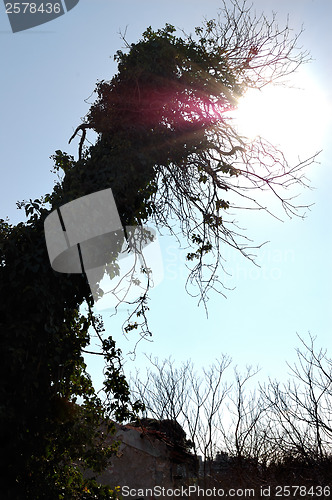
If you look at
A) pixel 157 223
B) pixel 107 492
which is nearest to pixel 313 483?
pixel 107 492

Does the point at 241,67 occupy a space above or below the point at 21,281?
above

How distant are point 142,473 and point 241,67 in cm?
1139

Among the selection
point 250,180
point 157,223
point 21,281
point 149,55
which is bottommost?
point 21,281

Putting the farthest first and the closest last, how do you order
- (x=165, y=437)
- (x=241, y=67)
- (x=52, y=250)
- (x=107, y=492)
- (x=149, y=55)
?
(x=165, y=437)
(x=241, y=67)
(x=149, y=55)
(x=107, y=492)
(x=52, y=250)

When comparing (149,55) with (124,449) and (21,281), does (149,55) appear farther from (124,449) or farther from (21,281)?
(124,449)

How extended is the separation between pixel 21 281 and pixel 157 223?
2.33 metres

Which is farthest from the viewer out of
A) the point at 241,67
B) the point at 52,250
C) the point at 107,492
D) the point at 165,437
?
the point at 165,437

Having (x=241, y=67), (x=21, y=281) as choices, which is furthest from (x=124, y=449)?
(x=241, y=67)

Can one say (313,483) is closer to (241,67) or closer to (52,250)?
(52,250)

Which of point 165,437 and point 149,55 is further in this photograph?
point 165,437

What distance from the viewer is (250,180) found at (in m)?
6.69

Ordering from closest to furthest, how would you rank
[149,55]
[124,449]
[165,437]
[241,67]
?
[149,55]
[241,67]
[124,449]
[165,437]

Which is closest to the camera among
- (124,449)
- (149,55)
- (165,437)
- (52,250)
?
(52,250)

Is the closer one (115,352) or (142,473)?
(115,352)
